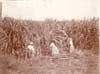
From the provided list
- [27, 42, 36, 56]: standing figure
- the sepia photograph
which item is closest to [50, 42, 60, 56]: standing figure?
the sepia photograph

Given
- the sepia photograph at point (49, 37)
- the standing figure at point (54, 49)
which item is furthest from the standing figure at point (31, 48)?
the standing figure at point (54, 49)

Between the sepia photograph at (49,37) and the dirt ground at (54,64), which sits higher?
the sepia photograph at (49,37)

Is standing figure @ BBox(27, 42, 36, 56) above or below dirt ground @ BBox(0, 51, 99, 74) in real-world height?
above

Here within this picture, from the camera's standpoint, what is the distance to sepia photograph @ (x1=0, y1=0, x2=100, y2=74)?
132 centimetres

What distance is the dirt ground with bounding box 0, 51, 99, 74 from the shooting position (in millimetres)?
1314

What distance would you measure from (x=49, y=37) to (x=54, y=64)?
0.18 meters

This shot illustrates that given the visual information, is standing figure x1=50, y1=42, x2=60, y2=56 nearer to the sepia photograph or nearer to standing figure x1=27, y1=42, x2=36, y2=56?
the sepia photograph

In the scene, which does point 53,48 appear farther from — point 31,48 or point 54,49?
point 31,48

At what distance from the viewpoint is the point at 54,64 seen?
4.35 ft

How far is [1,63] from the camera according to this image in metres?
1.32

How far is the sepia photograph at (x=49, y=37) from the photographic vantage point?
132 centimetres

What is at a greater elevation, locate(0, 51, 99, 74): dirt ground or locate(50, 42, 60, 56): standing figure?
locate(50, 42, 60, 56): standing figure

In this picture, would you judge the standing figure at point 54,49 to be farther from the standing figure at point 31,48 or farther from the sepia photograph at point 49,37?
the standing figure at point 31,48

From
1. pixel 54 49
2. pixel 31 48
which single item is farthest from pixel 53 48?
pixel 31 48
